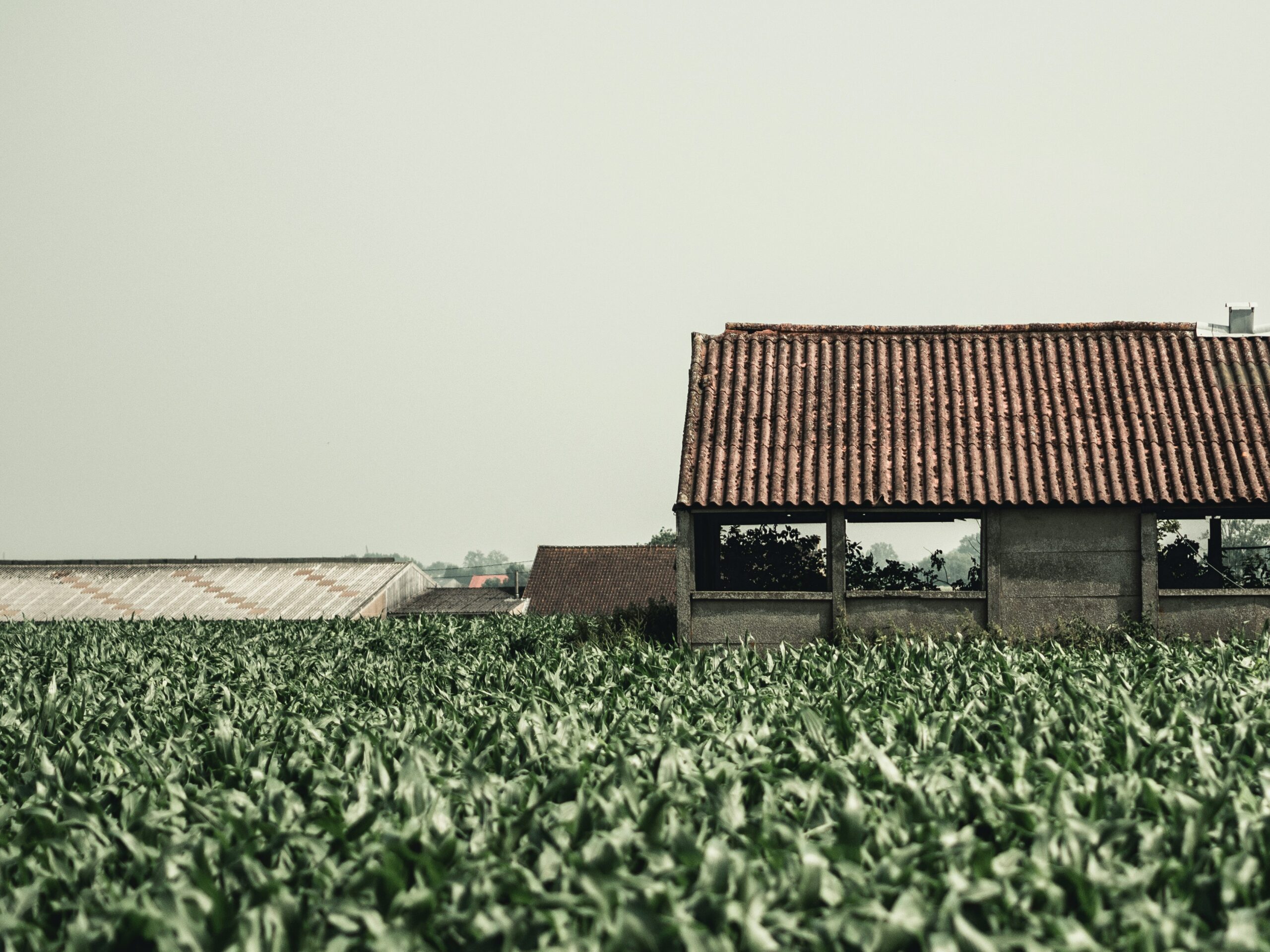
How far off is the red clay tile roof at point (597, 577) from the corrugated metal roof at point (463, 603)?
6.07 metres

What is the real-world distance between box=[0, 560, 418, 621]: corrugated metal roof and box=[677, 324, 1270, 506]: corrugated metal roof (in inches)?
676

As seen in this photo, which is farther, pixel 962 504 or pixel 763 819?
pixel 962 504

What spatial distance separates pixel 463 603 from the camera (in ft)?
147

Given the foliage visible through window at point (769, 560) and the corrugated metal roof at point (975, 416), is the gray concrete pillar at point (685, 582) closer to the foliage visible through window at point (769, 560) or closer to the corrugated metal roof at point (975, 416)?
the corrugated metal roof at point (975, 416)

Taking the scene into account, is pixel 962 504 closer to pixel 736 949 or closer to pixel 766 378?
pixel 766 378

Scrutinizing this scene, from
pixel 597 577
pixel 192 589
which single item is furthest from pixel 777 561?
pixel 597 577

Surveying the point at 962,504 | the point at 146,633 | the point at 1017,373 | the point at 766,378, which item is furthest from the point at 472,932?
the point at 146,633

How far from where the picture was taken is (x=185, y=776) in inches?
240

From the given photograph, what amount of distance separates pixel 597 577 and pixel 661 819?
195 feet

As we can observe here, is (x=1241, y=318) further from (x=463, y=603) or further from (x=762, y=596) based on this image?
(x=463, y=603)

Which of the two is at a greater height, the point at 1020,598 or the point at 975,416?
the point at 975,416

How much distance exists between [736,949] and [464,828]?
1.70m

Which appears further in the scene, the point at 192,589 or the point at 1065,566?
the point at 192,589

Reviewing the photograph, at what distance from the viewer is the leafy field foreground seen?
3688 millimetres
